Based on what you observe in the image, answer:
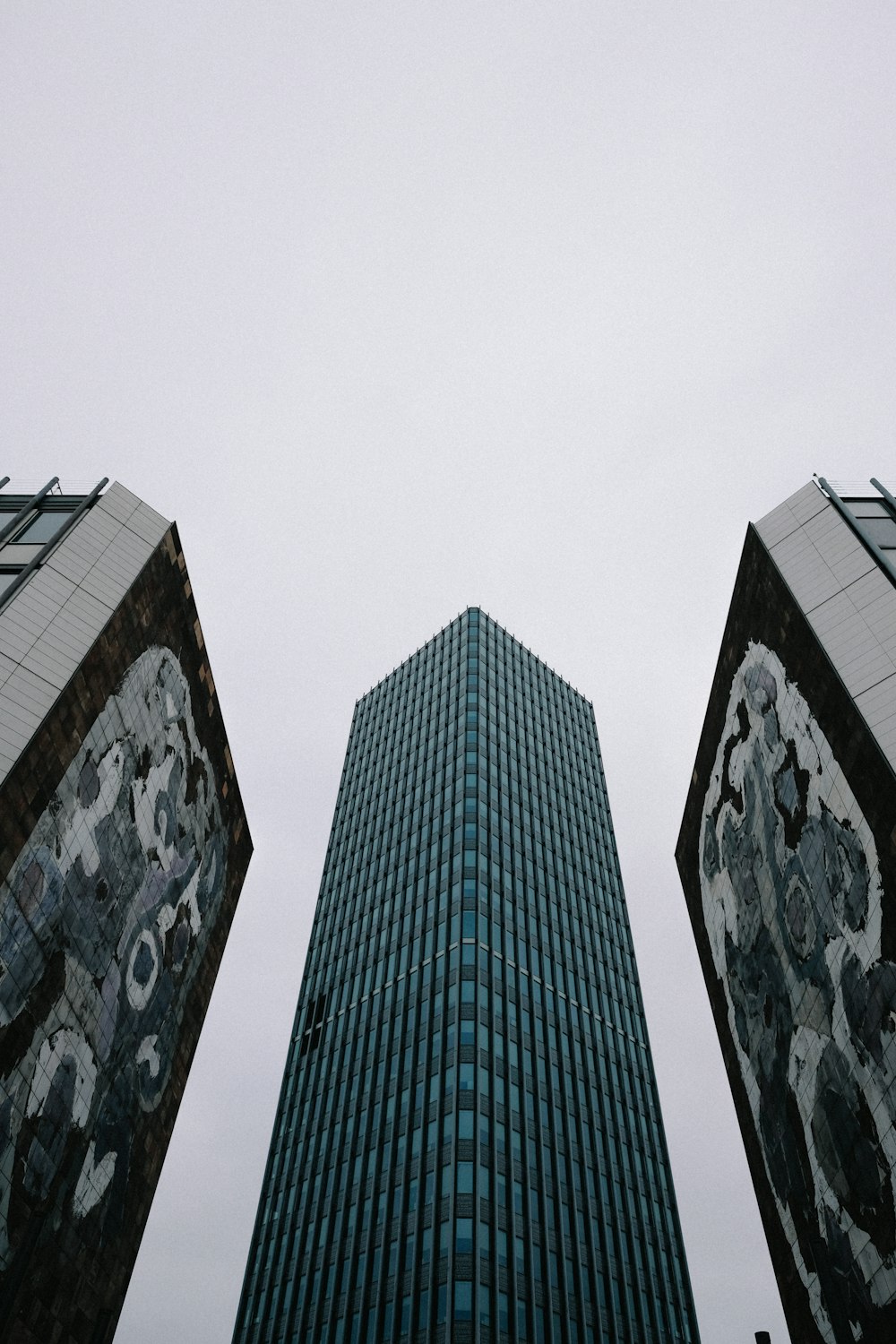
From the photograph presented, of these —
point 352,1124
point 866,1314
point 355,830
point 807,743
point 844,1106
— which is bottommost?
point 866,1314

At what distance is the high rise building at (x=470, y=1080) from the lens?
65.8 m

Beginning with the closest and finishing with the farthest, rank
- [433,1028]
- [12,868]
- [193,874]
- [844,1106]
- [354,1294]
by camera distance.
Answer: [12,868]
[844,1106]
[193,874]
[354,1294]
[433,1028]

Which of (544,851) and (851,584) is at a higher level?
(544,851)

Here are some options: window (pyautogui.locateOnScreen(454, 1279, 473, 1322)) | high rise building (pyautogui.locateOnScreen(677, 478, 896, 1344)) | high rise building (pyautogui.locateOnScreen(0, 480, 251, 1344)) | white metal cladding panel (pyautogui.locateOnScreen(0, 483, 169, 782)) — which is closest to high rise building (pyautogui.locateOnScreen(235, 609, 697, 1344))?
window (pyautogui.locateOnScreen(454, 1279, 473, 1322))

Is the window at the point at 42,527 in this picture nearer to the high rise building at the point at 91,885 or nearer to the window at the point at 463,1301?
the high rise building at the point at 91,885

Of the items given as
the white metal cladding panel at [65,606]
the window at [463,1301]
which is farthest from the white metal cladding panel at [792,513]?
the window at [463,1301]

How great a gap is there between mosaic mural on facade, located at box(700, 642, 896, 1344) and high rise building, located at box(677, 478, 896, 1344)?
0.33 ft

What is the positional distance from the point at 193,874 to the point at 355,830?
63895 millimetres

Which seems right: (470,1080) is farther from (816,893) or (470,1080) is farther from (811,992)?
(816,893)

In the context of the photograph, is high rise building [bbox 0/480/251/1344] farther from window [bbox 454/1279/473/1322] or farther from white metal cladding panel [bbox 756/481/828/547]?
white metal cladding panel [bbox 756/481/828/547]

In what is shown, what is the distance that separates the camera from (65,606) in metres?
37.4

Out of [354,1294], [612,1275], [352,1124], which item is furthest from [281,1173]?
[612,1275]

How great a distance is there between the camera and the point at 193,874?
4891 centimetres

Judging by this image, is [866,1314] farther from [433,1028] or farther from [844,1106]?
[433,1028]
